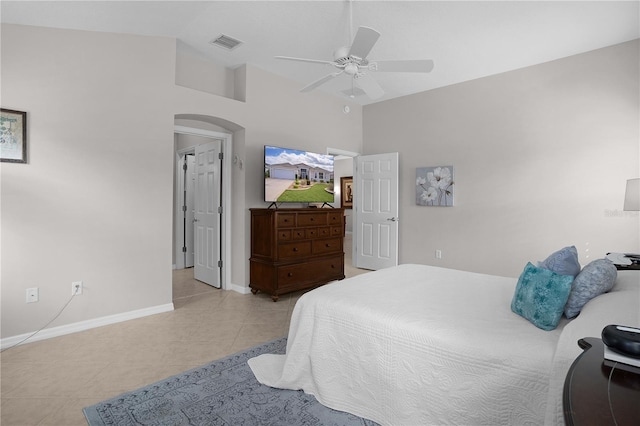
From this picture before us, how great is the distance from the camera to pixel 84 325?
3.09 meters

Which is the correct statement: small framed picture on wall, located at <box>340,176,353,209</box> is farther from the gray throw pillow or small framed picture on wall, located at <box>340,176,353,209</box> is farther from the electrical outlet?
the gray throw pillow

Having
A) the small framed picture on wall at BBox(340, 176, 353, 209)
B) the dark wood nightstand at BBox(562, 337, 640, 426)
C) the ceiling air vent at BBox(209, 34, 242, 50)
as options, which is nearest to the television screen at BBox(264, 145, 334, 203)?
the ceiling air vent at BBox(209, 34, 242, 50)

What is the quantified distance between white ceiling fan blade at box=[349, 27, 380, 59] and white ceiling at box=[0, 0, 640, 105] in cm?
76

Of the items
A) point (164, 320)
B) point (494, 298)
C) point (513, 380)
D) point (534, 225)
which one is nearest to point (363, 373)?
point (513, 380)

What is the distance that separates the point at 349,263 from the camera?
649 cm

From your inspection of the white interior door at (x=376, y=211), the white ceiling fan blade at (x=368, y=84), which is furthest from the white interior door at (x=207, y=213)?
the white interior door at (x=376, y=211)

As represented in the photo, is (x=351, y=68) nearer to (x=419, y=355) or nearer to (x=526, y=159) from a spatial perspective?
(x=419, y=355)

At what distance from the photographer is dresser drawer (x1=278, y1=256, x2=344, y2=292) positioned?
403 cm

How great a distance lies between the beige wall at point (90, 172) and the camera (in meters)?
2.77

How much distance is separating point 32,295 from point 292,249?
2.48 m

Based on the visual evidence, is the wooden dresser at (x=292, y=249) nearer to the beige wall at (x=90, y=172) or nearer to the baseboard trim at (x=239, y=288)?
the baseboard trim at (x=239, y=288)

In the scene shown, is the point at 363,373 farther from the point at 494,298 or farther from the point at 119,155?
the point at 119,155

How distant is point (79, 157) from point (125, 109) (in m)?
0.64

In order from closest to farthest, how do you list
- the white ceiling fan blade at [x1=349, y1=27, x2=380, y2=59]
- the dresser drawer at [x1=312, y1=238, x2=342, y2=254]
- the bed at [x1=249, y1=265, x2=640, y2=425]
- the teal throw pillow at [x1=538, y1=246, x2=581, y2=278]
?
the bed at [x1=249, y1=265, x2=640, y2=425] → the teal throw pillow at [x1=538, y1=246, x2=581, y2=278] → the white ceiling fan blade at [x1=349, y1=27, x2=380, y2=59] → the dresser drawer at [x1=312, y1=238, x2=342, y2=254]
